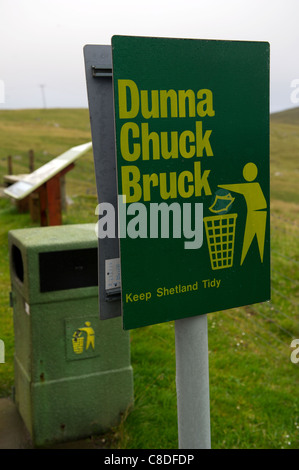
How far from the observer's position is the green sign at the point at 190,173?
1.93 m

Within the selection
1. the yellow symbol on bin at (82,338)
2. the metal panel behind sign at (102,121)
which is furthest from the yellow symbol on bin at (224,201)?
the yellow symbol on bin at (82,338)

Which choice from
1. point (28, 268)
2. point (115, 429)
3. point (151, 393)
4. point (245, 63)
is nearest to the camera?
point (245, 63)

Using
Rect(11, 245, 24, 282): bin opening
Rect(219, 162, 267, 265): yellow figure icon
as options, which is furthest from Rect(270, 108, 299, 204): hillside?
Rect(219, 162, 267, 265): yellow figure icon

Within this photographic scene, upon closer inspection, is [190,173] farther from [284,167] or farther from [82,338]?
[284,167]

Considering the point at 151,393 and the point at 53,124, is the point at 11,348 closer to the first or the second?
the point at 151,393

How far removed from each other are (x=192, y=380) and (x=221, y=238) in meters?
0.65

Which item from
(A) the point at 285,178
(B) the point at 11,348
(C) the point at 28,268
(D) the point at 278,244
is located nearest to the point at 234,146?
(C) the point at 28,268

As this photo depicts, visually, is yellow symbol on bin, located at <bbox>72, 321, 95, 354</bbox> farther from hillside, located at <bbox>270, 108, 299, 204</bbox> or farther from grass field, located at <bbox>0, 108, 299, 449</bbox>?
hillside, located at <bbox>270, 108, 299, 204</bbox>

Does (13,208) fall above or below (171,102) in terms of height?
below

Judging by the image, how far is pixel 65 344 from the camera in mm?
3746

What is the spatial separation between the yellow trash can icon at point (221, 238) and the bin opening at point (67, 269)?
174cm

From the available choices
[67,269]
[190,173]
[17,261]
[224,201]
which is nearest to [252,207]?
[224,201]

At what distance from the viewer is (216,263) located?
221 cm
